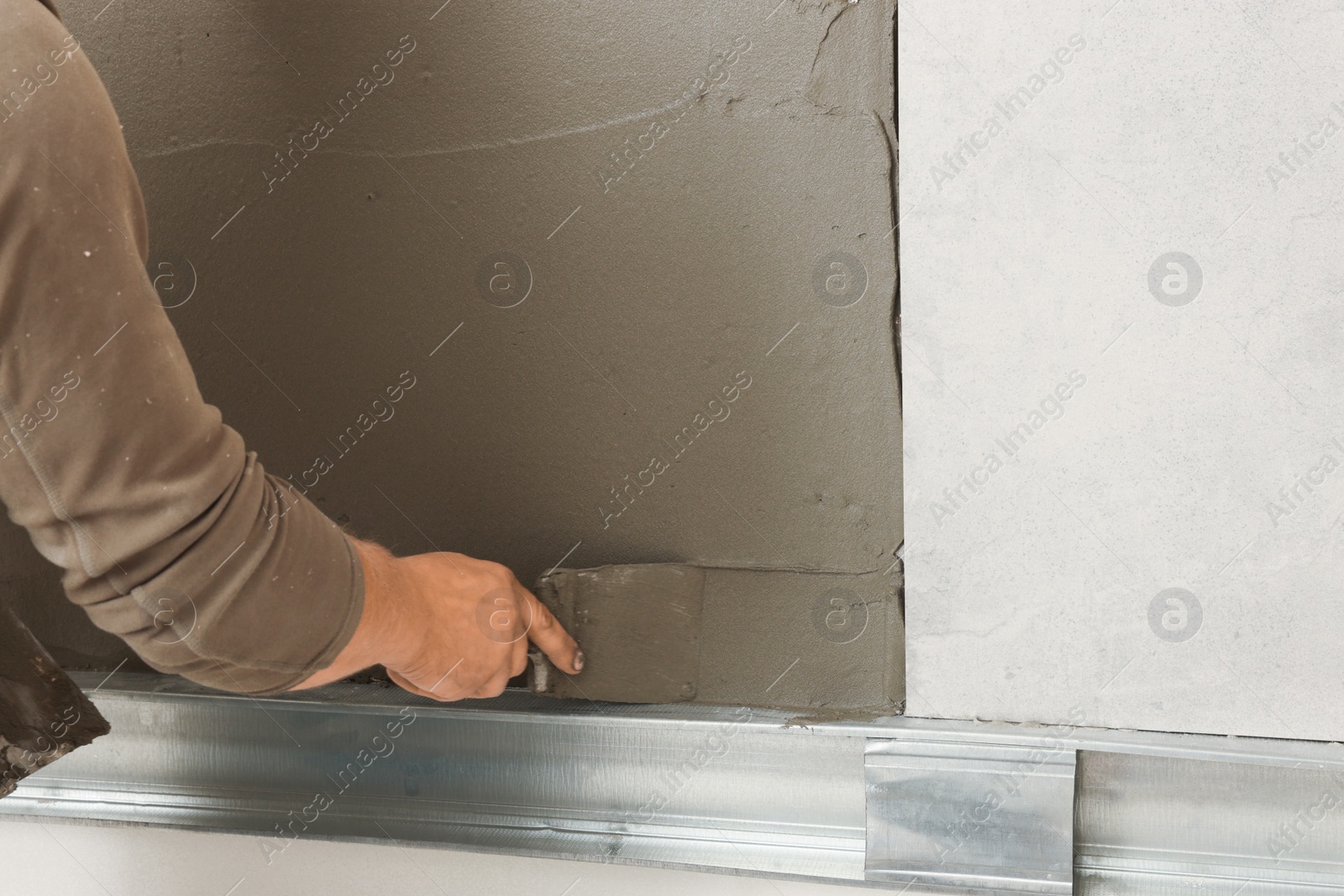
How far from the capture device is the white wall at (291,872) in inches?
63.2

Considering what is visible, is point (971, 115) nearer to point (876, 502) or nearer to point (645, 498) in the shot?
point (876, 502)

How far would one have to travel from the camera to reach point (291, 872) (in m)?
1.74

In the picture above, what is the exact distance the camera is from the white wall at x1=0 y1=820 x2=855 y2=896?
1.61 meters

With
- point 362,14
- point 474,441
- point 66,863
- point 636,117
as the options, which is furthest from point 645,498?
point 66,863

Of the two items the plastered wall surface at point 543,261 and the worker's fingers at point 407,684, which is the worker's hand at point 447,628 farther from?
the plastered wall surface at point 543,261

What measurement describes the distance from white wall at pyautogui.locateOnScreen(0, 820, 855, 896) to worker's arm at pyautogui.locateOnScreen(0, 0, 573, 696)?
671mm

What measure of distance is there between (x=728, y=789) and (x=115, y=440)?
3.48ft

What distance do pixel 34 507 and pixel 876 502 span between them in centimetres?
114

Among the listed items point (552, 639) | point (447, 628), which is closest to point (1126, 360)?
point (552, 639)

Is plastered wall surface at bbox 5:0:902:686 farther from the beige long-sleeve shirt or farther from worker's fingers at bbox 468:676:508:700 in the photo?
the beige long-sleeve shirt

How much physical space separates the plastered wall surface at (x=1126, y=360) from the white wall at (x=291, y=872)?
606 millimetres

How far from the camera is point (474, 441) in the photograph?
1.63 meters

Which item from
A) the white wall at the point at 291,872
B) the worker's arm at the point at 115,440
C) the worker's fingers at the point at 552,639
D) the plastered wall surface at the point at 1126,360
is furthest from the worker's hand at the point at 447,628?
the plastered wall surface at the point at 1126,360

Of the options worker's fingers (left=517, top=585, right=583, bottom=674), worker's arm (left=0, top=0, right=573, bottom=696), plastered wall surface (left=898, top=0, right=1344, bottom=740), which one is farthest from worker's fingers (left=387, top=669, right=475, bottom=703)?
plastered wall surface (left=898, top=0, right=1344, bottom=740)
